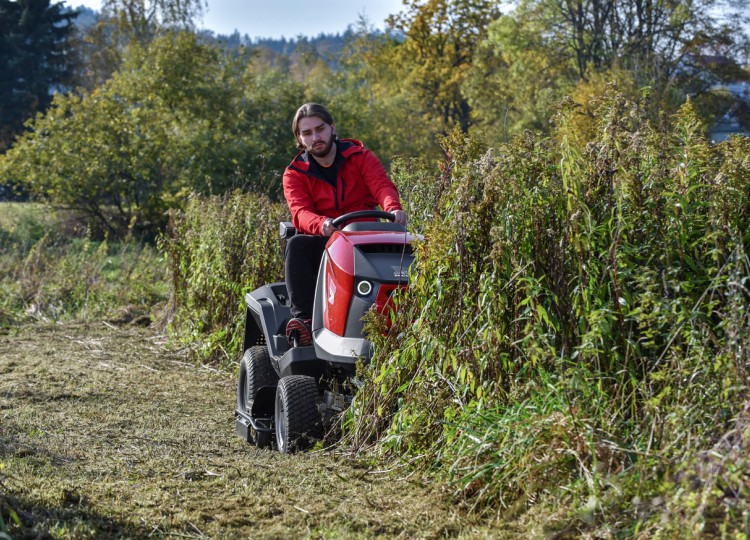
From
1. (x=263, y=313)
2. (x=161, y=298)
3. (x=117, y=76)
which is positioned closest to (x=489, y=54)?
(x=117, y=76)

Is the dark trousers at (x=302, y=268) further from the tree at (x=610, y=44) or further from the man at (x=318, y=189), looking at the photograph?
the tree at (x=610, y=44)

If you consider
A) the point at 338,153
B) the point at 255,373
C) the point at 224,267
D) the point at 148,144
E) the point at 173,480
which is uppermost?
the point at 338,153

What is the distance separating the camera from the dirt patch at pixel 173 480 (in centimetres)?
366

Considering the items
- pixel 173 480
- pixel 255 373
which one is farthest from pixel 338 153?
pixel 173 480

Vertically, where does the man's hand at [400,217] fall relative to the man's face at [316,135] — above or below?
below

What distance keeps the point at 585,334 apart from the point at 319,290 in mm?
1942

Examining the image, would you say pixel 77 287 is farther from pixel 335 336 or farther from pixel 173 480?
pixel 173 480

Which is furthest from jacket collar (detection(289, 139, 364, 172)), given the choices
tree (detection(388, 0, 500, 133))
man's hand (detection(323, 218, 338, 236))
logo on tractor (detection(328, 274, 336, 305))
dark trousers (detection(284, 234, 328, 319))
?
tree (detection(388, 0, 500, 133))

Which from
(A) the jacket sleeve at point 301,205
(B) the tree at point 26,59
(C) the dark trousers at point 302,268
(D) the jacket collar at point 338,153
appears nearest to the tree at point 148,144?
(D) the jacket collar at point 338,153

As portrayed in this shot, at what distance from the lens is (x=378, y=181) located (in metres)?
5.92

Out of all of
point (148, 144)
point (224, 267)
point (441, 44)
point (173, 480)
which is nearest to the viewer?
point (173, 480)

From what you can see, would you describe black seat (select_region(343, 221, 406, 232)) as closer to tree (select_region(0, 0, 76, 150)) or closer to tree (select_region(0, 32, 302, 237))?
tree (select_region(0, 32, 302, 237))

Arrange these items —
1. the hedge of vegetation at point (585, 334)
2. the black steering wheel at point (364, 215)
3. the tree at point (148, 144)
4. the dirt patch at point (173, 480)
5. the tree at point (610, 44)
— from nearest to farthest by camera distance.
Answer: the hedge of vegetation at point (585, 334)
the dirt patch at point (173, 480)
the black steering wheel at point (364, 215)
the tree at point (148, 144)
the tree at point (610, 44)

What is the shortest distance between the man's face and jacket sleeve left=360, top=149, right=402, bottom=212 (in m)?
0.25
